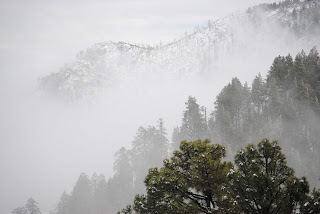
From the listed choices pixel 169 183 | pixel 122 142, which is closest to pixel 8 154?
pixel 122 142

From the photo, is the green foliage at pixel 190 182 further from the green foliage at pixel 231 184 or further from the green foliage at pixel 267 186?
the green foliage at pixel 267 186

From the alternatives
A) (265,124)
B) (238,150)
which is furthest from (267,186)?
(265,124)

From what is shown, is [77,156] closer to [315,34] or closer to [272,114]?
[272,114]

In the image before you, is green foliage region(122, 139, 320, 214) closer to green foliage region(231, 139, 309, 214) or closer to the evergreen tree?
green foliage region(231, 139, 309, 214)

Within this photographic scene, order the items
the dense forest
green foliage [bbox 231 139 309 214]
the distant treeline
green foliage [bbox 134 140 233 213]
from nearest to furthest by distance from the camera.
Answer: green foliage [bbox 231 139 309 214], the dense forest, green foliage [bbox 134 140 233 213], the distant treeline

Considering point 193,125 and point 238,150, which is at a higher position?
point 193,125

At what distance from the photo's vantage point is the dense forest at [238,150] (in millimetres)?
10898

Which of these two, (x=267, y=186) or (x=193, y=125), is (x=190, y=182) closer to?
(x=267, y=186)

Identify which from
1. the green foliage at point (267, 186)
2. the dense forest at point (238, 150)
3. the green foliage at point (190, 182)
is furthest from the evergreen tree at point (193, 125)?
the green foliage at point (267, 186)

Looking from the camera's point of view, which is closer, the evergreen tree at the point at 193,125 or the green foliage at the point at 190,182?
the green foliage at the point at 190,182

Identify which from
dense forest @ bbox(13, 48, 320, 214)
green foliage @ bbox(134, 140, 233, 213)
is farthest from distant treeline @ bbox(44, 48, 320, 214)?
green foliage @ bbox(134, 140, 233, 213)

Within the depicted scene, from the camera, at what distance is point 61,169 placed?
14000 cm

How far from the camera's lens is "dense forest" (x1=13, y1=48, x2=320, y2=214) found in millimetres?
10898

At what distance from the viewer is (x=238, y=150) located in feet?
36.4
